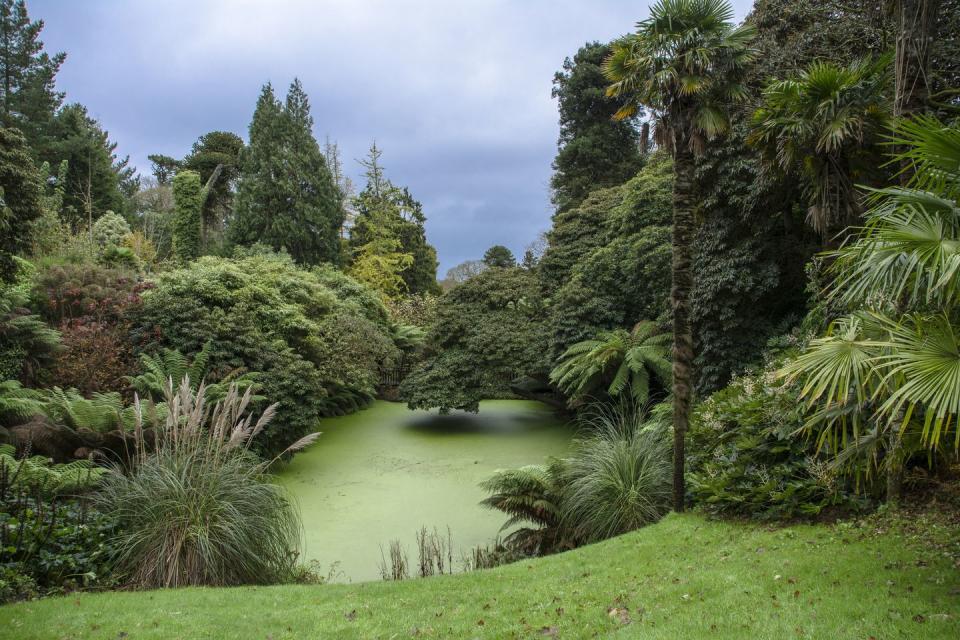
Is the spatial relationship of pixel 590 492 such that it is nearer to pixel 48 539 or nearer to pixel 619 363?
pixel 619 363

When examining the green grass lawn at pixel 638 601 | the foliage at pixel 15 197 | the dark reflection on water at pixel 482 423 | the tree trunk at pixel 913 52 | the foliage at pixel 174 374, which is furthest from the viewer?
the dark reflection on water at pixel 482 423

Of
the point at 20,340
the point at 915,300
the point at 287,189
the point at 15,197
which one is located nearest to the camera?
the point at 915,300

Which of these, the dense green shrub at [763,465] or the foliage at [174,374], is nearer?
the dense green shrub at [763,465]

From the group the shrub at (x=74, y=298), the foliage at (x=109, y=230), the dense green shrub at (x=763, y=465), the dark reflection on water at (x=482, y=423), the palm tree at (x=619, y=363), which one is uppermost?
the foliage at (x=109, y=230)

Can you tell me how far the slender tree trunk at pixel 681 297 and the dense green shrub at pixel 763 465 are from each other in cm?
34

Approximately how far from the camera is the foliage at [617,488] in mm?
6941

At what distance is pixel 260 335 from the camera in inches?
453

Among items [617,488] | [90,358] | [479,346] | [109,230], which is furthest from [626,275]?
[109,230]

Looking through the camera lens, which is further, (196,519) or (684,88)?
(684,88)

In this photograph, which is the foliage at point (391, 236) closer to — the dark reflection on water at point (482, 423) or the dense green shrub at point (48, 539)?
the dark reflection on water at point (482, 423)

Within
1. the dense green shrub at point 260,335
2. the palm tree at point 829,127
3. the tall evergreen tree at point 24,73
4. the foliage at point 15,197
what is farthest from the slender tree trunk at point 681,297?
the tall evergreen tree at point 24,73

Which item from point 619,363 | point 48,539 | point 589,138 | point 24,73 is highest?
point 24,73

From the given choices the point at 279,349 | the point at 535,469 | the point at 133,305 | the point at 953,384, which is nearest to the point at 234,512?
the point at 535,469

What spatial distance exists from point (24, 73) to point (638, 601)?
3330 cm
